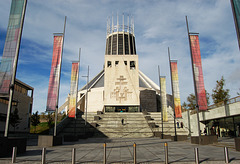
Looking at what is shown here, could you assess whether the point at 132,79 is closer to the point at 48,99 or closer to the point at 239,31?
the point at 48,99

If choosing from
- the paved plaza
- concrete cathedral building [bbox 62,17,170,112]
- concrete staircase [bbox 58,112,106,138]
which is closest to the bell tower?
concrete cathedral building [bbox 62,17,170,112]

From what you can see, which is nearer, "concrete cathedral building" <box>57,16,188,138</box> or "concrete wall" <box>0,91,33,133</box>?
"concrete cathedral building" <box>57,16,188,138</box>

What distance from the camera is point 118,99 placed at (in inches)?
1588

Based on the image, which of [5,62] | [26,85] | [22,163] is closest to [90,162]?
[22,163]

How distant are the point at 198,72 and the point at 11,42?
14.5m

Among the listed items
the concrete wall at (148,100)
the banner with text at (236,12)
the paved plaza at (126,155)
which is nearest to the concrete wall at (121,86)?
the concrete wall at (148,100)

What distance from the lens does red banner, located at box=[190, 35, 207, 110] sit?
51.3 ft

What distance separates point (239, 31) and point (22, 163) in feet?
41.6

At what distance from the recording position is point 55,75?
16344 millimetres

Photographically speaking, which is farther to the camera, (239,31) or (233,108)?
(233,108)

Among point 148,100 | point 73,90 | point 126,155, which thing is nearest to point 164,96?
point 73,90

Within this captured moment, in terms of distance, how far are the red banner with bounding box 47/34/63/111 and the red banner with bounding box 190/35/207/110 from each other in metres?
12.0

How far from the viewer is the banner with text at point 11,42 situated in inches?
416

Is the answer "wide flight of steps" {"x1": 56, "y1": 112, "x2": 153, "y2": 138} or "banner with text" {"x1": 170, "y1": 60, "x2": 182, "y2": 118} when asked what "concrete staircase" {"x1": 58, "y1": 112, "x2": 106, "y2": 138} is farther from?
"banner with text" {"x1": 170, "y1": 60, "x2": 182, "y2": 118}
